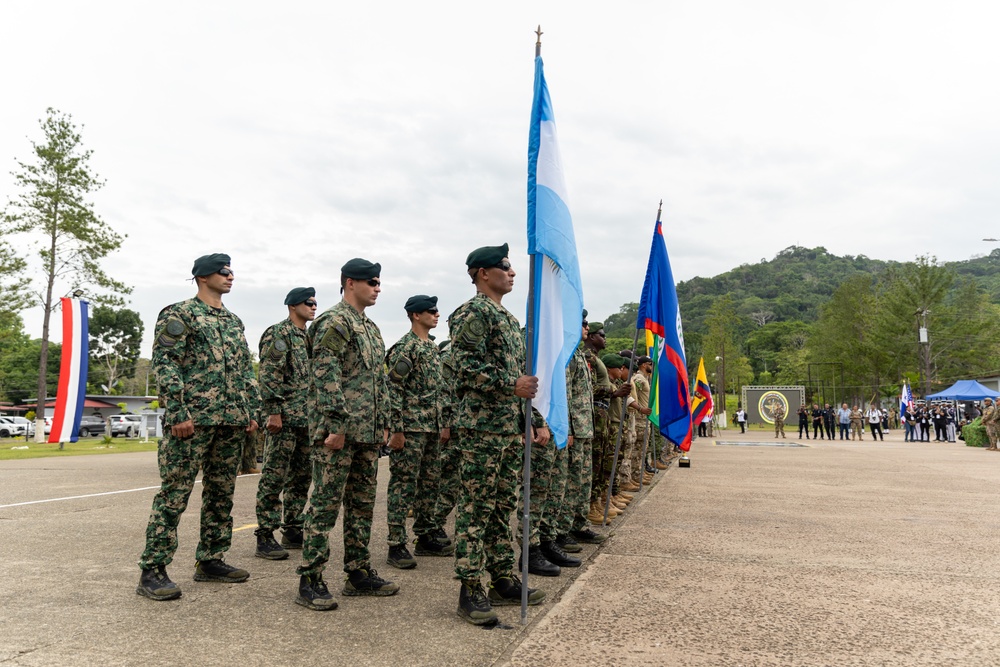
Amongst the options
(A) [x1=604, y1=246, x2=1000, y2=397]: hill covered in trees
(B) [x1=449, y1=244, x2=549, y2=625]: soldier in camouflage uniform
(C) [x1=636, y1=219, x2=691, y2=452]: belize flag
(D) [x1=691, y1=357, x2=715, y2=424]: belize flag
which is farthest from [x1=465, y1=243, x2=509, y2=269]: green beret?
(A) [x1=604, y1=246, x2=1000, y2=397]: hill covered in trees

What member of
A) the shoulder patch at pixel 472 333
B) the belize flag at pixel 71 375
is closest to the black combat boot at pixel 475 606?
the shoulder patch at pixel 472 333

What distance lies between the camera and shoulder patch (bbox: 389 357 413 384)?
554cm

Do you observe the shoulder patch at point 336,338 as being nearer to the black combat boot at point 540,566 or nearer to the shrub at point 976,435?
the black combat boot at point 540,566

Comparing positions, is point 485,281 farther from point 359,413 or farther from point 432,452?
point 432,452

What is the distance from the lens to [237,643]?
322 cm

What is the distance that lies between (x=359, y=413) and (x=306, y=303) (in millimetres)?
2236

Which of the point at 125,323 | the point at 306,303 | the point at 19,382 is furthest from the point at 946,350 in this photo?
the point at 19,382

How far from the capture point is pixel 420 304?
5973 millimetres

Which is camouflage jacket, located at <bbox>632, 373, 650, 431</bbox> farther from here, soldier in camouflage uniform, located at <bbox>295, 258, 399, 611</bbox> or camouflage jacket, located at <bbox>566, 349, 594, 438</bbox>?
soldier in camouflage uniform, located at <bbox>295, 258, 399, 611</bbox>

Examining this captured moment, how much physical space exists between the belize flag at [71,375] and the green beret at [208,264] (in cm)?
1262

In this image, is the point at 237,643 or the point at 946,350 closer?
the point at 237,643

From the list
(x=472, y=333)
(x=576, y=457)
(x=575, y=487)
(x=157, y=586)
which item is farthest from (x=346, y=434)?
(x=575, y=487)

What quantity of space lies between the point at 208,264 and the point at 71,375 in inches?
511

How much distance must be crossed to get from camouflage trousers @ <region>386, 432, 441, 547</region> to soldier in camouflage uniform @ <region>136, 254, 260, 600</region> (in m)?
1.14
